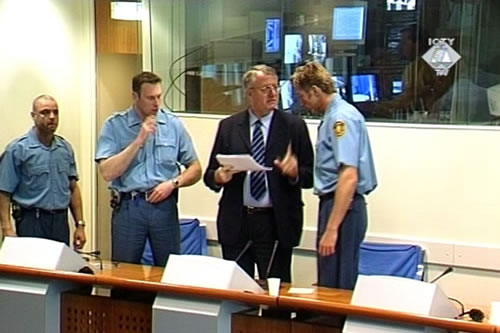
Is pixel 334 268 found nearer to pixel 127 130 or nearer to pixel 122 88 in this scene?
pixel 127 130

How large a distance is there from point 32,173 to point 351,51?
2.11 metres

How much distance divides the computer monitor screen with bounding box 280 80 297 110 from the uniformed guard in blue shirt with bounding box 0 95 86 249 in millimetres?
1505

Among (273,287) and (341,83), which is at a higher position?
(341,83)

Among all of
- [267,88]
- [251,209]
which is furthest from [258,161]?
[267,88]

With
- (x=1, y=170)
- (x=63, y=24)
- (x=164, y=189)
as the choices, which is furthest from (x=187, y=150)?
(x=63, y=24)

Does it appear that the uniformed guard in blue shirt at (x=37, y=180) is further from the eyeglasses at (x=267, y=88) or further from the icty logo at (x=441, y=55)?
the icty logo at (x=441, y=55)

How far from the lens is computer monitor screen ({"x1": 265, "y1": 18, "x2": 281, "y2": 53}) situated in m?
5.40

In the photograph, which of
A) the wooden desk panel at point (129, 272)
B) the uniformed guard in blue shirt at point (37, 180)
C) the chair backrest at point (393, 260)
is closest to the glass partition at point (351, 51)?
the chair backrest at point (393, 260)

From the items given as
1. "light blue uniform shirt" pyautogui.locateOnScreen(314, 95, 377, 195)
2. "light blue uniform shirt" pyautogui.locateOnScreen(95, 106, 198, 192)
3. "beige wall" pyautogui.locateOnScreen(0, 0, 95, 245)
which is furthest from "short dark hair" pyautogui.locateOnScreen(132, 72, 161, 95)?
"beige wall" pyautogui.locateOnScreen(0, 0, 95, 245)

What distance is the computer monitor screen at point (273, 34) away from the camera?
540 cm

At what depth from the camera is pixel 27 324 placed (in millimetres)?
3352

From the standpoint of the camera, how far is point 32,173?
461 cm

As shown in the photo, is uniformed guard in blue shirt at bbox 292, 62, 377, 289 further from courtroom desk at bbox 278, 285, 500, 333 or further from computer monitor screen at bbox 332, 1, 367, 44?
computer monitor screen at bbox 332, 1, 367, 44

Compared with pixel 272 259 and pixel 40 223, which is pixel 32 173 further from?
Result: pixel 272 259
